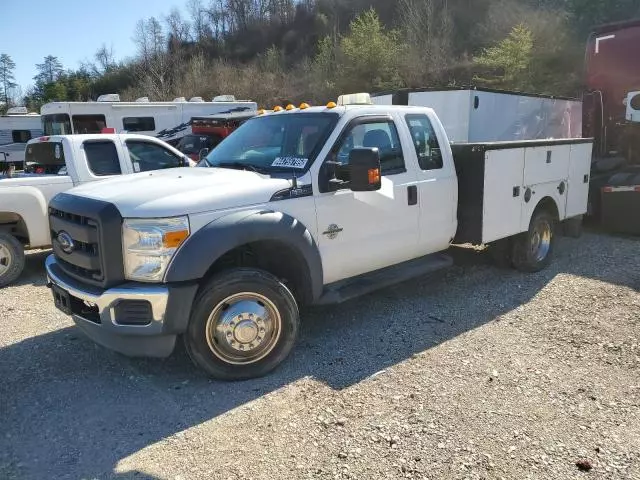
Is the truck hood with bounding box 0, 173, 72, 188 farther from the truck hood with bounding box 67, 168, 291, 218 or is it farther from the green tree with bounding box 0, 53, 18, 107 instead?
the green tree with bounding box 0, 53, 18, 107

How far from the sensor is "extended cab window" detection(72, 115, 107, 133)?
1775cm

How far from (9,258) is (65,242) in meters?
3.46

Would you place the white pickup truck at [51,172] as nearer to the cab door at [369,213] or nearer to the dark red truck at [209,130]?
the cab door at [369,213]

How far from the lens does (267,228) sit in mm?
3945

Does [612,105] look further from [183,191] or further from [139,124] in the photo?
[139,124]

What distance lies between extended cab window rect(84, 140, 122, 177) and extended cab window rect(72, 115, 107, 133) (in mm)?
11534

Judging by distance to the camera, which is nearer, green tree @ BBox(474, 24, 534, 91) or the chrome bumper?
the chrome bumper

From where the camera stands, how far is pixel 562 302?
5605 millimetres

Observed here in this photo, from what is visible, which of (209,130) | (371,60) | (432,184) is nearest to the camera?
(432,184)

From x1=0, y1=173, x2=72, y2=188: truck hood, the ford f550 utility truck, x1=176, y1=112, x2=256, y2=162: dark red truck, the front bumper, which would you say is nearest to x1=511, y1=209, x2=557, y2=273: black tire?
the ford f550 utility truck

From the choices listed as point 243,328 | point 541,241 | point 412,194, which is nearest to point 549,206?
point 541,241

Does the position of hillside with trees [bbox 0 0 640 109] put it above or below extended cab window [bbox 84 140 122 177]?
above

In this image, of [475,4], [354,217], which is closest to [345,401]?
[354,217]

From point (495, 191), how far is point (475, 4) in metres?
50.2
